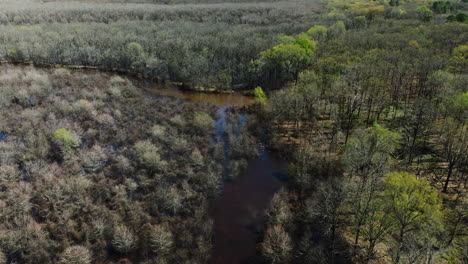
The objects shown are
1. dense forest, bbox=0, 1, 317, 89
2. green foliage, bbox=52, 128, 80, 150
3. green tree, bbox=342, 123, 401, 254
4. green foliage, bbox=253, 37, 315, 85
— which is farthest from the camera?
dense forest, bbox=0, 1, 317, 89

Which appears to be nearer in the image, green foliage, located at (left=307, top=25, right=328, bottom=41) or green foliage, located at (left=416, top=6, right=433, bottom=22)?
green foliage, located at (left=307, top=25, right=328, bottom=41)

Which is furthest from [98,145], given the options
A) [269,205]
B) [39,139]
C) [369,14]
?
[369,14]

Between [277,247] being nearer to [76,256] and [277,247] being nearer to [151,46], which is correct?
[76,256]

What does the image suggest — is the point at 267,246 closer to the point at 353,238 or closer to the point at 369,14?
the point at 353,238

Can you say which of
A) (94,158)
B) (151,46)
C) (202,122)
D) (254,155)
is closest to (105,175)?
(94,158)

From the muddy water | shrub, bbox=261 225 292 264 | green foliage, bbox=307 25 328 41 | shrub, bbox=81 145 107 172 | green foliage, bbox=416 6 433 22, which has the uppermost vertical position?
green foliage, bbox=416 6 433 22

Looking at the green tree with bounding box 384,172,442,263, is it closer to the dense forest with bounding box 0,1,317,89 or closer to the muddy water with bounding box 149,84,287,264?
the muddy water with bounding box 149,84,287,264

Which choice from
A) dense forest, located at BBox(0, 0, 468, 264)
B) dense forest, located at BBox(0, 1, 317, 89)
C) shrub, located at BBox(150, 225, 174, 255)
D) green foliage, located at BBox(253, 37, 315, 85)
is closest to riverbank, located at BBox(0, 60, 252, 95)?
dense forest, located at BBox(0, 1, 317, 89)
